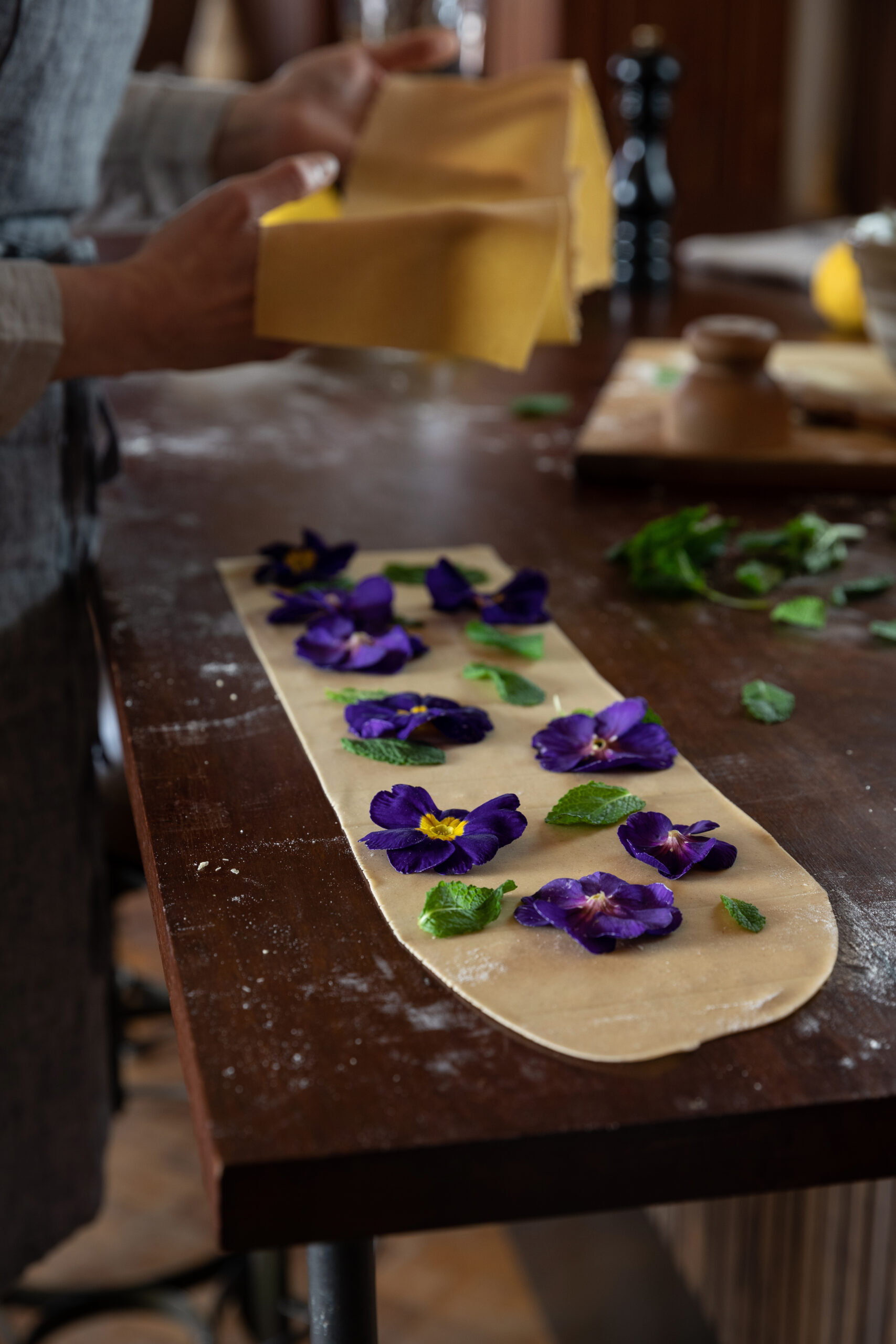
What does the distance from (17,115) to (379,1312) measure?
4.78 feet

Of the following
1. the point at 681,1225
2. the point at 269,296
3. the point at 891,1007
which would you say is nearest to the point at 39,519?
the point at 269,296

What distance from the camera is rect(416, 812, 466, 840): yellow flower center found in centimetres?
61

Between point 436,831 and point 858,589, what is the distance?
469 mm

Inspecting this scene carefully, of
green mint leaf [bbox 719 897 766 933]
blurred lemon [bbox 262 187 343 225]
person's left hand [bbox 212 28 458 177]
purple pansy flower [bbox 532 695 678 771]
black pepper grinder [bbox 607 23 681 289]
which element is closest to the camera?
green mint leaf [bbox 719 897 766 933]

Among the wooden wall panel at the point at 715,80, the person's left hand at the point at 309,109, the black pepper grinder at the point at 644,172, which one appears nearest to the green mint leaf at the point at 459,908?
the person's left hand at the point at 309,109

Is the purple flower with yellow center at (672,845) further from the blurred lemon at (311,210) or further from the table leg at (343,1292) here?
the blurred lemon at (311,210)

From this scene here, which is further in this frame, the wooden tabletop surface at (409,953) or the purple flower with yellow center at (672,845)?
the purple flower with yellow center at (672,845)

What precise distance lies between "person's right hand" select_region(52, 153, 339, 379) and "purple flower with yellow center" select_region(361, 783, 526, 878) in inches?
16.3

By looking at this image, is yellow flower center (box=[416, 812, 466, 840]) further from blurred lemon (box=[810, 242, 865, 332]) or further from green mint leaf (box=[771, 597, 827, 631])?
blurred lemon (box=[810, 242, 865, 332])

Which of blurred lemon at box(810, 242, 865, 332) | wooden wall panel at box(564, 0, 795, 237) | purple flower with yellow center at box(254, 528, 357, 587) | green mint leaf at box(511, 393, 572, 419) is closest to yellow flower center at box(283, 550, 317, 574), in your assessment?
purple flower with yellow center at box(254, 528, 357, 587)

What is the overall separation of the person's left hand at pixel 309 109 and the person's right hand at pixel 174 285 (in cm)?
37

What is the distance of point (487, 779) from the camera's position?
676mm

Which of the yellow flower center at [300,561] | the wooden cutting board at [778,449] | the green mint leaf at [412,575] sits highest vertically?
the yellow flower center at [300,561]

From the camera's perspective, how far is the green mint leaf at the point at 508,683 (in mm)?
764
